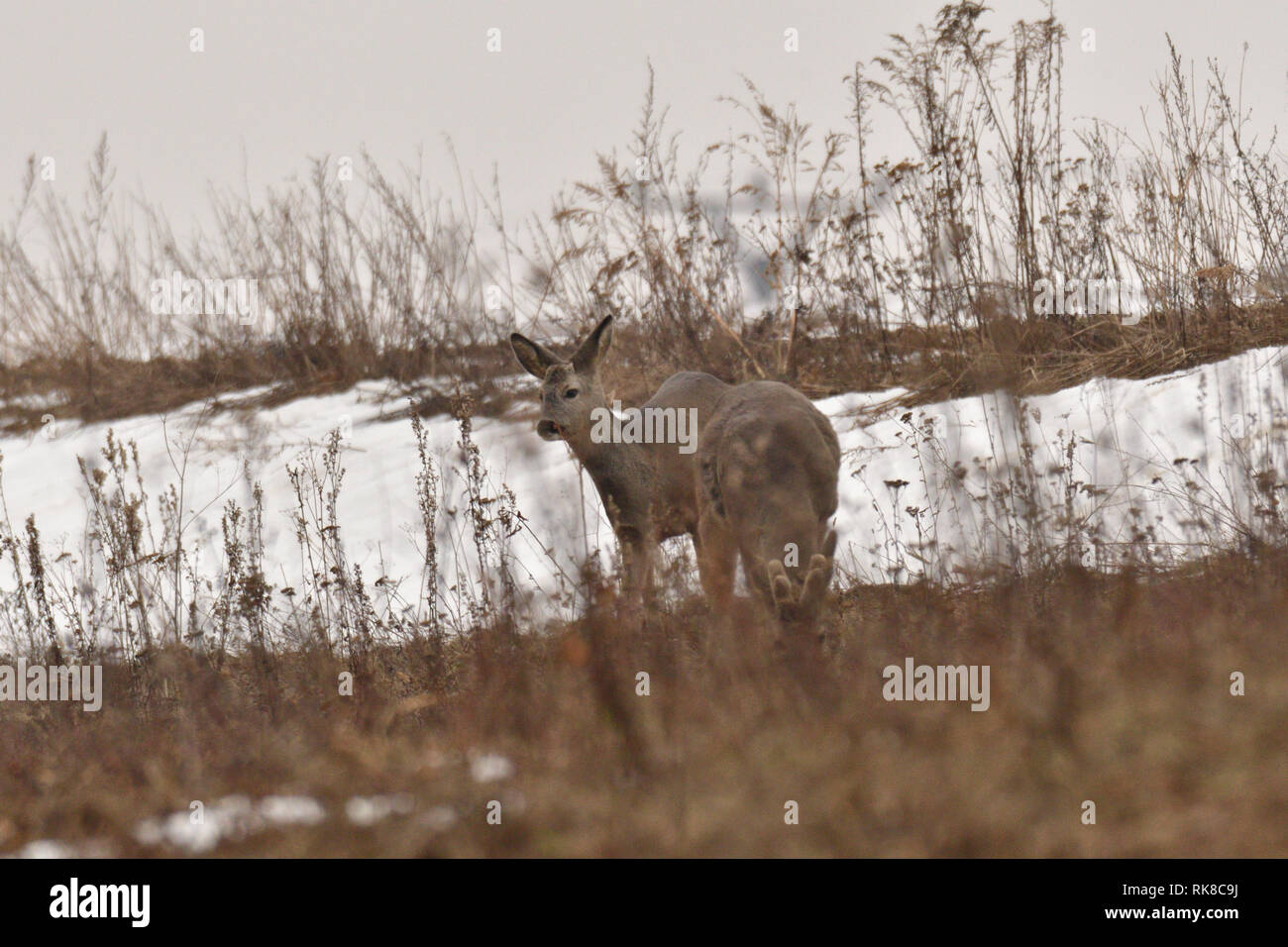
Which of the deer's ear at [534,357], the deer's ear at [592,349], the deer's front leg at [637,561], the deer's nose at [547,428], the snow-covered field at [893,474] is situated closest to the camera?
the deer's front leg at [637,561]

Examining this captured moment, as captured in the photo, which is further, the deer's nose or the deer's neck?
the deer's neck

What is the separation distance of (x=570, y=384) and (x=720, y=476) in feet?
4.16

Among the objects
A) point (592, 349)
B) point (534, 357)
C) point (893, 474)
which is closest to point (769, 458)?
point (592, 349)

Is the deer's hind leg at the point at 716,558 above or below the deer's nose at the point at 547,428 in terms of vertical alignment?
below

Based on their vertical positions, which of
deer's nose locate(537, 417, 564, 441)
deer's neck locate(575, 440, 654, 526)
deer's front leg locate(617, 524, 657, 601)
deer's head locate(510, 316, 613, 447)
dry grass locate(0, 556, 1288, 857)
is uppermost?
deer's head locate(510, 316, 613, 447)

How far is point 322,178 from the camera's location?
12.5 meters

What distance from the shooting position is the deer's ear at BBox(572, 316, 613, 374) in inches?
259

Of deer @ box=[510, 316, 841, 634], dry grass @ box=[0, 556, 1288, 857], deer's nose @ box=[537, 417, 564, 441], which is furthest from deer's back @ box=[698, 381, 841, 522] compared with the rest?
deer's nose @ box=[537, 417, 564, 441]

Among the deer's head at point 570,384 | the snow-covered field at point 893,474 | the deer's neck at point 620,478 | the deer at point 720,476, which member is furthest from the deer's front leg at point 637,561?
the deer's head at point 570,384

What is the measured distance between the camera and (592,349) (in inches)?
262

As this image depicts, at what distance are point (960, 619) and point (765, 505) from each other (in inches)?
38.6

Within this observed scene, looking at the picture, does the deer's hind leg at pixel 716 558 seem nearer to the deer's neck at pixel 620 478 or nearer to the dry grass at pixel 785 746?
the dry grass at pixel 785 746

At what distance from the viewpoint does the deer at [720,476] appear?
15.8 ft

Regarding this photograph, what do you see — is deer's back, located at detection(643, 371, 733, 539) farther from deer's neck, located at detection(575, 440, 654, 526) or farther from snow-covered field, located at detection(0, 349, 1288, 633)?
Result: snow-covered field, located at detection(0, 349, 1288, 633)
